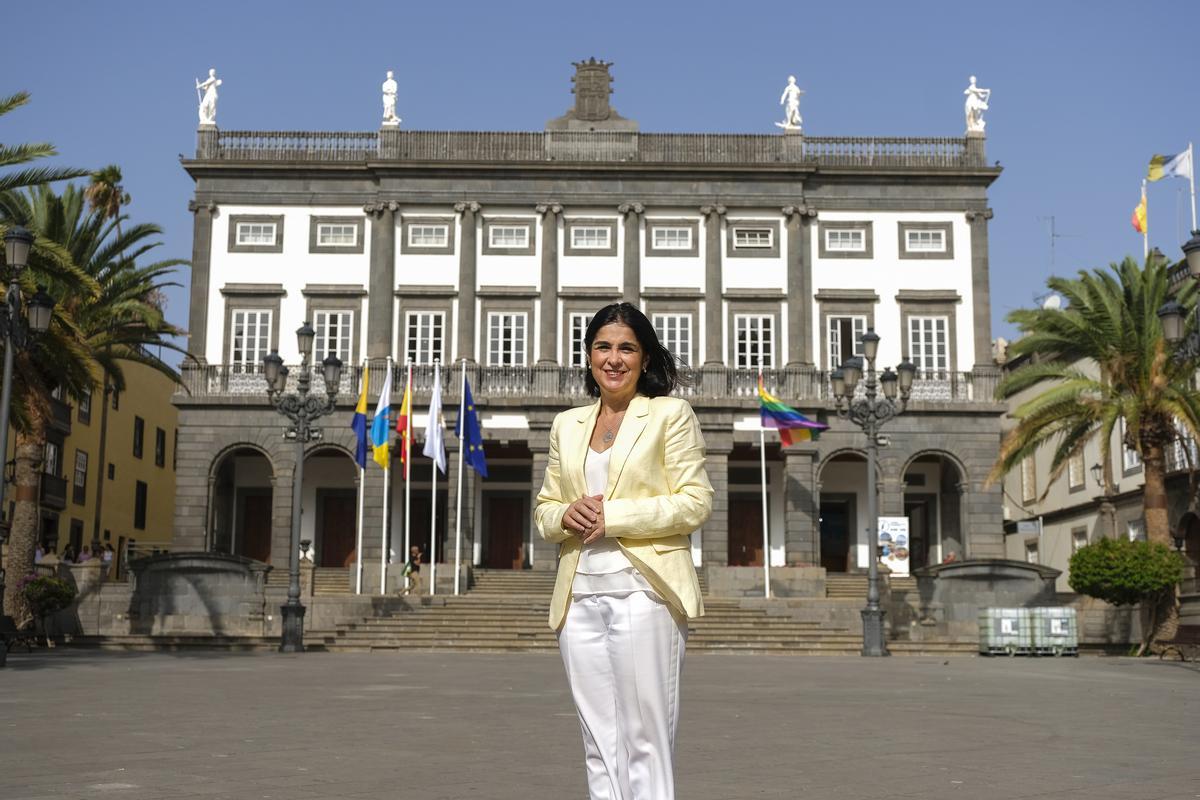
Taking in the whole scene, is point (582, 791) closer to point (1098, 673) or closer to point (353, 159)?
point (1098, 673)

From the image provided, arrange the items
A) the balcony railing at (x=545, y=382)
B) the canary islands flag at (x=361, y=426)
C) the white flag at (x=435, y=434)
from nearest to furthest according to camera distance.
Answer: the canary islands flag at (x=361, y=426) → the white flag at (x=435, y=434) → the balcony railing at (x=545, y=382)

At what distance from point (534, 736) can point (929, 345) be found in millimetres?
33638

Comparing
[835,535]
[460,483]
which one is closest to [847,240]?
[835,535]

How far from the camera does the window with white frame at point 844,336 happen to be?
41.9 m

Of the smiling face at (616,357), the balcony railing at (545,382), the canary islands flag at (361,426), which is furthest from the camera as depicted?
the balcony railing at (545,382)

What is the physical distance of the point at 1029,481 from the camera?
51.0 m

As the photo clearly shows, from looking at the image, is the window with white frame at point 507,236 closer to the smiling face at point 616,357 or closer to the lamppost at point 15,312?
the lamppost at point 15,312

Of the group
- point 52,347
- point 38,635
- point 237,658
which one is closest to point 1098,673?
point 237,658

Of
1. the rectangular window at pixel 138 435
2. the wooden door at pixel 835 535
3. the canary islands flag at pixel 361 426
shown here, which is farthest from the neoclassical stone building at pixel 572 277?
the rectangular window at pixel 138 435

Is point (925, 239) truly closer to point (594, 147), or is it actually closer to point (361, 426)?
point (594, 147)

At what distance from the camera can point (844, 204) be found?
42688mm

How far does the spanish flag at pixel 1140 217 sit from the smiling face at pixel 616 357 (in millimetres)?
45429

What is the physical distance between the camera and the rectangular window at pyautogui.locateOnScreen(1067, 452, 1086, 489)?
46.2 meters

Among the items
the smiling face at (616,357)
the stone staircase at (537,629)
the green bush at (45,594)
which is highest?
the smiling face at (616,357)
